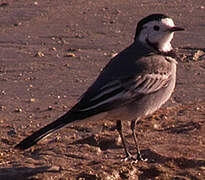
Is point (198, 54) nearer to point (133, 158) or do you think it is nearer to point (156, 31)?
point (156, 31)

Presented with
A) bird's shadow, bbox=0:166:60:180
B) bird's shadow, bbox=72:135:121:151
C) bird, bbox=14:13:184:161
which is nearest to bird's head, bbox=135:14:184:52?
bird, bbox=14:13:184:161

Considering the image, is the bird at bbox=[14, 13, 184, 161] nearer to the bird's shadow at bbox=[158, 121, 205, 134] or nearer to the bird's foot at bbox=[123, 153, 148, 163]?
the bird's foot at bbox=[123, 153, 148, 163]

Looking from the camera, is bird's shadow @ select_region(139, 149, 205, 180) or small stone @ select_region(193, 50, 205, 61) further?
small stone @ select_region(193, 50, 205, 61)

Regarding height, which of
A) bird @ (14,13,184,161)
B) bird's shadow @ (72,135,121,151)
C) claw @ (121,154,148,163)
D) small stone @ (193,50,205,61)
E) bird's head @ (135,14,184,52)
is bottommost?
claw @ (121,154,148,163)

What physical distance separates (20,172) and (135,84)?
1386mm

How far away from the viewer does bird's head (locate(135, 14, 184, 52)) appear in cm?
726

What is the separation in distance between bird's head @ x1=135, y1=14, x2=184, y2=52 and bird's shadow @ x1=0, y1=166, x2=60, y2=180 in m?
1.68

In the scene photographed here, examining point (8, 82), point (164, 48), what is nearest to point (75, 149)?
point (164, 48)

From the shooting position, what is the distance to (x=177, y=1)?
13797mm

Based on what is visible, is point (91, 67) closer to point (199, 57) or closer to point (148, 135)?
point (199, 57)

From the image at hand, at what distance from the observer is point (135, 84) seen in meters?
6.98

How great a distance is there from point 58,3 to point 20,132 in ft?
19.5

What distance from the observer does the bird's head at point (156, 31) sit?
7.26 metres

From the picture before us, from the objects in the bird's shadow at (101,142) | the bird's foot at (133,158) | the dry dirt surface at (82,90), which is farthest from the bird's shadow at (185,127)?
the bird's foot at (133,158)
